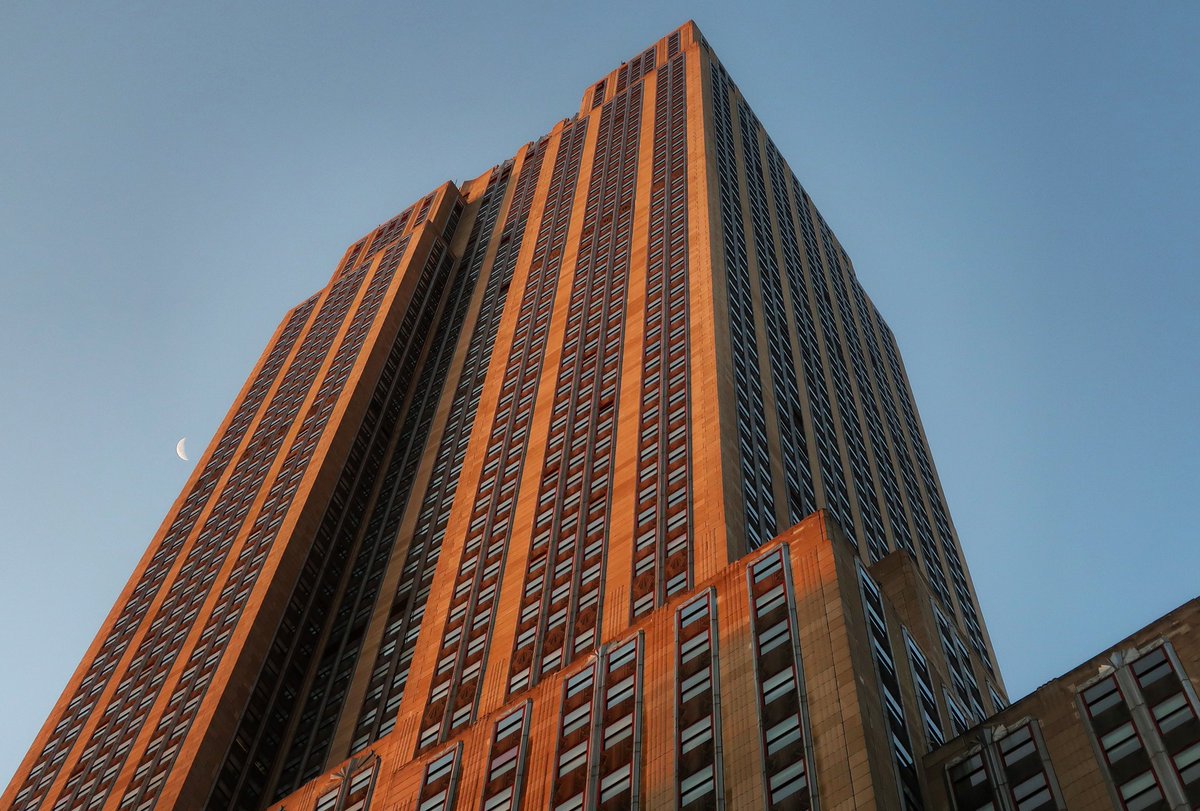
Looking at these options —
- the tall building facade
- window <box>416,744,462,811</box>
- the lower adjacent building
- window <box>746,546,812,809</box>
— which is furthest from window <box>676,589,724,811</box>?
window <box>416,744,462,811</box>

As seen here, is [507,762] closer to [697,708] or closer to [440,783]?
[440,783]

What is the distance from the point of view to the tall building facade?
51.4 metres

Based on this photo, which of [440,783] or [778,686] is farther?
[440,783]

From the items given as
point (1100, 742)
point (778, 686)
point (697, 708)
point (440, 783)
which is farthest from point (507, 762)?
point (1100, 742)

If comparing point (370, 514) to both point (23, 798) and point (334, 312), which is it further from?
point (334, 312)

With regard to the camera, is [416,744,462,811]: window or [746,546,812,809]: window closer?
[746,546,812,809]: window

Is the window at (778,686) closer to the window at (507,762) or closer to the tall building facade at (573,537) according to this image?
the tall building facade at (573,537)

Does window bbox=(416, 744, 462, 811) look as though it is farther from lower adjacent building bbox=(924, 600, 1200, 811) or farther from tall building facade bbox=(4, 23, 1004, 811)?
lower adjacent building bbox=(924, 600, 1200, 811)

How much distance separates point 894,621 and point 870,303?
342 feet

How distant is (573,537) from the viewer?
75.5 metres

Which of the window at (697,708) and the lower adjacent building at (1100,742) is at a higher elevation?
the window at (697,708)

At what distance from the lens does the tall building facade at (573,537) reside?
51406 millimetres

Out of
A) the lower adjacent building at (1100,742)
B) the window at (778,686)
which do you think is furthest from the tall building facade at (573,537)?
the lower adjacent building at (1100,742)

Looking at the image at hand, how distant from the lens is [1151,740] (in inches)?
1630
